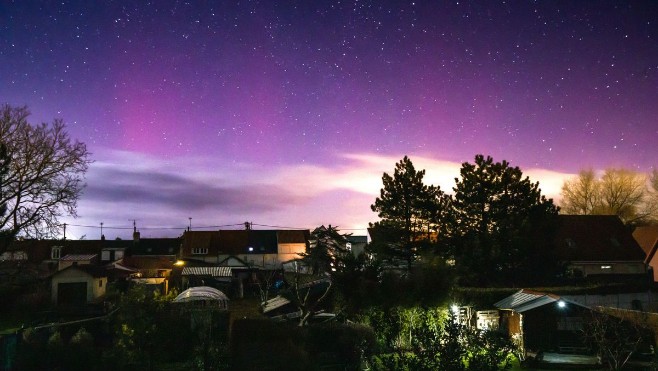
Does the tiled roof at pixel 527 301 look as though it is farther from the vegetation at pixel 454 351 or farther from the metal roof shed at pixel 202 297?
the vegetation at pixel 454 351

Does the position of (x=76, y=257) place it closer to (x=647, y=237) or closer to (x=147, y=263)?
(x=147, y=263)

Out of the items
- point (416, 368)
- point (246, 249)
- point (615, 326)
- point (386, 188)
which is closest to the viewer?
point (416, 368)

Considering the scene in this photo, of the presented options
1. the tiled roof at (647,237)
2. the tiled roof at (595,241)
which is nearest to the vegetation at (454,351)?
the tiled roof at (595,241)

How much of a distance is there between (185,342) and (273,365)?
11.4 meters

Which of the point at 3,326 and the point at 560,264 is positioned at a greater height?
the point at 560,264

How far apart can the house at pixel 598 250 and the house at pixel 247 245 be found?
108 feet

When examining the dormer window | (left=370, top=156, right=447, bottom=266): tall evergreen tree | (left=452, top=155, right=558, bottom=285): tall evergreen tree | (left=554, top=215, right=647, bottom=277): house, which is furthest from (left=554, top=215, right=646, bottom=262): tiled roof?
the dormer window

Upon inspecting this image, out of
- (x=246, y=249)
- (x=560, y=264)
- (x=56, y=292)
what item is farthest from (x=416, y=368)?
(x=246, y=249)

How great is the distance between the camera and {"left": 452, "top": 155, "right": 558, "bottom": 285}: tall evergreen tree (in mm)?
33375

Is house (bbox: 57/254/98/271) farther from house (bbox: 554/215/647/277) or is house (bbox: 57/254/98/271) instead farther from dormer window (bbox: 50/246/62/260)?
house (bbox: 554/215/647/277)

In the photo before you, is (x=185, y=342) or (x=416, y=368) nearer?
(x=416, y=368)

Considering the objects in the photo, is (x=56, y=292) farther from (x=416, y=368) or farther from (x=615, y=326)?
(x=416, y=368)

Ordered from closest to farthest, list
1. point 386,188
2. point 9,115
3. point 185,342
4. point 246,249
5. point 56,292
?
1. point 185,342
2. point 9,115
3. point 386,188
4. point 56,292
5. point 246,249

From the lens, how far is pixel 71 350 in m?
17.6
